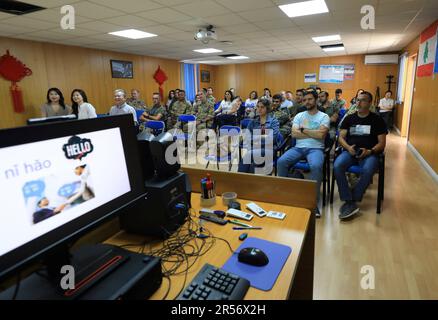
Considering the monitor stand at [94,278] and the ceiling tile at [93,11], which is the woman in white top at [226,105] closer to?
the ceiling tile at [93,11]

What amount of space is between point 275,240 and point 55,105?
5.49 m

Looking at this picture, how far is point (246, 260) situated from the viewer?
1.06 meters

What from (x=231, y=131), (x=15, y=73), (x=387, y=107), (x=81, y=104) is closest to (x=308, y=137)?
(x=231, y=131)

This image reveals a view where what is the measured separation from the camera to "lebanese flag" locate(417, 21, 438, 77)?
4.61 meters

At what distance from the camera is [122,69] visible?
8.17 metres

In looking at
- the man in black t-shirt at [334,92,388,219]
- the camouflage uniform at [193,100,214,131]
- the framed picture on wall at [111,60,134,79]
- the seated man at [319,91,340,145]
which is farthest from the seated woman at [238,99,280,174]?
the framed picture on wall at [111,60,134,79]

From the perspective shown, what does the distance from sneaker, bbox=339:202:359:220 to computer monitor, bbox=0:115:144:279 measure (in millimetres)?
2486

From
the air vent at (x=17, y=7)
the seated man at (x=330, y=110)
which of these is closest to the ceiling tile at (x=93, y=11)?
the air vent at (x=17, y=7)

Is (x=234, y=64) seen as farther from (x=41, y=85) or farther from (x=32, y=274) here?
(x=32, y=274)

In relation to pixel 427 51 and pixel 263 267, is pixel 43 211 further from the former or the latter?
pixel 427 51

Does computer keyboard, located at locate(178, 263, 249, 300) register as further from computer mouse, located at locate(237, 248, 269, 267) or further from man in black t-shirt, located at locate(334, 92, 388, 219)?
man in black t-shirt, located at locate(334, 92, 388, 219)

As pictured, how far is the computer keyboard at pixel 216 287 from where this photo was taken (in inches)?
34.0
